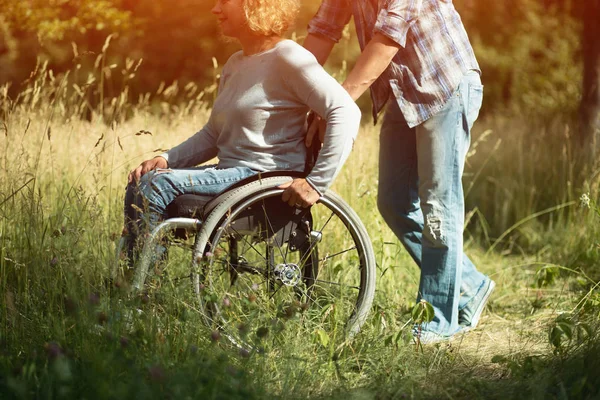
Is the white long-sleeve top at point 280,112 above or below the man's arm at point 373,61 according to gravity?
below

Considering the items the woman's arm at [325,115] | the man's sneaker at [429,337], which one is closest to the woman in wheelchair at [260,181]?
the woman's arm at [325,115]

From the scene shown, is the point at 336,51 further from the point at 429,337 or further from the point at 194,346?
the point at 194,346

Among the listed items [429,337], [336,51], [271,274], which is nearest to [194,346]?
[271,274]

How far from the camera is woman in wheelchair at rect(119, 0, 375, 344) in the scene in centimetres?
278

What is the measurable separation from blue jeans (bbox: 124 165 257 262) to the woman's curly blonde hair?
0.50 m

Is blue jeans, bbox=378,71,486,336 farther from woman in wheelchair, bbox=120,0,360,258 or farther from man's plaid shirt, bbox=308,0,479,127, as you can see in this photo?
woman in wheelchair, bbox=120,0,360,258

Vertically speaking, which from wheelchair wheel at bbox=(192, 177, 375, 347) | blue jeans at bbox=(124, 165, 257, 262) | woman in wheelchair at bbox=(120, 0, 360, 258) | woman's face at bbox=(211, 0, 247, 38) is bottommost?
wheelchair wheel at bbox=(192, 177, 375, 347)

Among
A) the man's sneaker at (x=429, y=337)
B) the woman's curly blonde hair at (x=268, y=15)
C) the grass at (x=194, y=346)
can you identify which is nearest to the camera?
the grass at (x=194, y=346)

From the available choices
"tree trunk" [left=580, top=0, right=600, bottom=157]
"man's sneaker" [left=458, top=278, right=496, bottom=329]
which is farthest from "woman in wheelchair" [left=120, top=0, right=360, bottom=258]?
"tree trunk" [left=580, top=0, right=600, bottom=157]

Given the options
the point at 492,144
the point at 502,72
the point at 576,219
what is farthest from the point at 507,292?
the point at 502,72

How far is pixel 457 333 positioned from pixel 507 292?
3.14ft

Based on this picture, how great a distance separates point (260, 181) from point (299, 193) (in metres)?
0.14

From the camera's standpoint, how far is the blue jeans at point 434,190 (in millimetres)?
3168

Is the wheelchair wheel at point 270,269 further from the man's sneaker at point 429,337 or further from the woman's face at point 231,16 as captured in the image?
the woman's face at point 231,16
